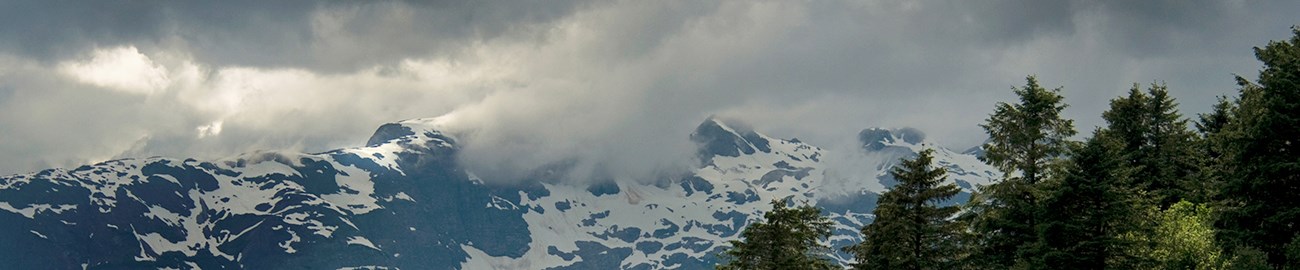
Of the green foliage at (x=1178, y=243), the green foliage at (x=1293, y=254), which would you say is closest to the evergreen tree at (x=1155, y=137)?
the green foliage at (x=1178, y=243)

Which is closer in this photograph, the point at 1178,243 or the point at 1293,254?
the point at 1293,254

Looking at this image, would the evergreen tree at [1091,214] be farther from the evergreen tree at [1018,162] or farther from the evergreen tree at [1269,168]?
the evergreen tree at [1269,168]

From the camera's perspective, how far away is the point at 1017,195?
128ft

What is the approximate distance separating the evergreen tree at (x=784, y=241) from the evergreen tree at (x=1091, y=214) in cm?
1099

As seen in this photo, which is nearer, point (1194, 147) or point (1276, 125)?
point (1276, 125)

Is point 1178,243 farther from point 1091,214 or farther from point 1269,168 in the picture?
point 1269,168

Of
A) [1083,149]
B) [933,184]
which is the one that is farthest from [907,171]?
[1083,149]

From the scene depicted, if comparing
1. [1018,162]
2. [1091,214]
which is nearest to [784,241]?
[1018,162]

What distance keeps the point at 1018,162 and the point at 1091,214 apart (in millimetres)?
3910

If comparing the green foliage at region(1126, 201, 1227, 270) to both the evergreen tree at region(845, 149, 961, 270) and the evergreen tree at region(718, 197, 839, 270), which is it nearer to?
the evergreen tree at region(845, 149, 961, 270)

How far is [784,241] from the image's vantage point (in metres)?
45.4

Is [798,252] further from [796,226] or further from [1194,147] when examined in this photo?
[1194,147]

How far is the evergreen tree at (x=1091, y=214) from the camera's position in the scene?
35.8 m

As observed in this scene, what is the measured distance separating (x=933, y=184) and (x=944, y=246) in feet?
8.33
